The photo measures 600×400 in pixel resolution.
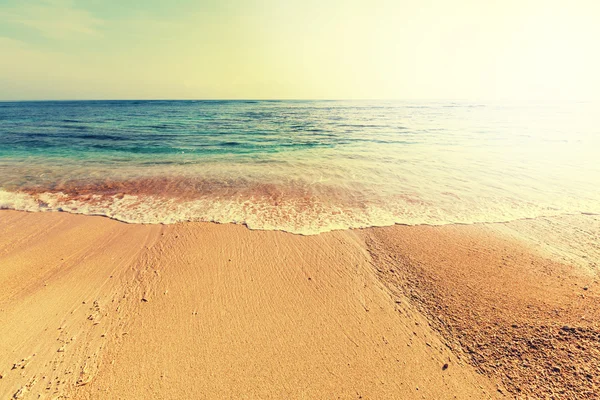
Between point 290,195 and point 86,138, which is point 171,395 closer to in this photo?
point 290,195

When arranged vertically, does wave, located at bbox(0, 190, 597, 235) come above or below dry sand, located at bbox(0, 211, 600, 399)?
above

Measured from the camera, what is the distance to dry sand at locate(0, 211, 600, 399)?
9.18 feet

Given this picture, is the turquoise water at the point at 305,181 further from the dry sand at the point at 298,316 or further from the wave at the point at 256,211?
the dry sand at the point at 298,316

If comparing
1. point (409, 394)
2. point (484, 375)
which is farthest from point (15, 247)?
point (484, 375)

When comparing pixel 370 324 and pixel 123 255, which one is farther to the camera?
pixel 123 255

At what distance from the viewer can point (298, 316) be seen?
3664 millimetres

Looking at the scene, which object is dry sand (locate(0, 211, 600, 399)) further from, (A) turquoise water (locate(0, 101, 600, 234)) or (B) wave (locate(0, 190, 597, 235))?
(A) turquoise water (locate(0, 101, 600, 234))

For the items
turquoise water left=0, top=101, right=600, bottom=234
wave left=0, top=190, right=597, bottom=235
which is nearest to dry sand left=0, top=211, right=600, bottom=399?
wave left=0, top=190, right=597, bottom=235

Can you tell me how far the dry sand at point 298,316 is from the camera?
2.80 metres

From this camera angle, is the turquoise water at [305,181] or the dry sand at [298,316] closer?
the dry sand at [298,316]

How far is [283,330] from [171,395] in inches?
54.9

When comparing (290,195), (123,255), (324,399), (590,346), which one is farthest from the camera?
(290,195)

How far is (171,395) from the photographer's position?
106 inches

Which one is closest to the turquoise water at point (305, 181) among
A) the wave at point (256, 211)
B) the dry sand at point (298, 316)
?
the wave at point (256, 211)
